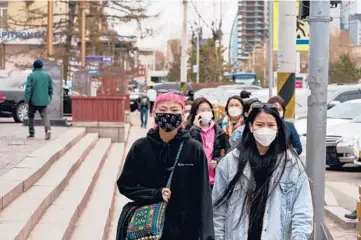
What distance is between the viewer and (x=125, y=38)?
4112 centimetres

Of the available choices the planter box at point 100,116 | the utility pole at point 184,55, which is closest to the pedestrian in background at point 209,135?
the planter box at point 100,116

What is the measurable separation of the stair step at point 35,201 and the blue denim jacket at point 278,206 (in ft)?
7.56

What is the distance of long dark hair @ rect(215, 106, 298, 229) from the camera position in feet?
14.5

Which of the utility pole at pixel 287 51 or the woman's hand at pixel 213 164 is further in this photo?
the utility pole at pixel 287 51

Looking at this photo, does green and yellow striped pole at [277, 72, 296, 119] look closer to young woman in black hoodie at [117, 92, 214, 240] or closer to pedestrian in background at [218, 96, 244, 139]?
pedestrian in background at [218, 96, 244, 139]

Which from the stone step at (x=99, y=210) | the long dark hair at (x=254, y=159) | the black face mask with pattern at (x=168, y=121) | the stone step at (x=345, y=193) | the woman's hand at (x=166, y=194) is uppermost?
the black face mask with pattern at (x=168, y=121)

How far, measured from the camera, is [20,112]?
2502 cm

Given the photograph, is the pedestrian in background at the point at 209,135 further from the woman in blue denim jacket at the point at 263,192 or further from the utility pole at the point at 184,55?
the utility pole at the point at 184,55

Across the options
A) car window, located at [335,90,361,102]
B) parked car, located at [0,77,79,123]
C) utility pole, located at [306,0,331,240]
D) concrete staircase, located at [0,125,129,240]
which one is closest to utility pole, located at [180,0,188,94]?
car window, located at [335,90,361,102]

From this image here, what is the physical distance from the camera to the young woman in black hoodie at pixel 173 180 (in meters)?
4.55

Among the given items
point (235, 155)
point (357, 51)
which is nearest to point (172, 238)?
point (235, 155)

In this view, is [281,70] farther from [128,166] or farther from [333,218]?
[128,166]

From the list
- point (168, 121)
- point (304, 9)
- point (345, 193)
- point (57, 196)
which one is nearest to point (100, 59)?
point (345, 193)

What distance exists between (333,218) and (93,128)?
36.6ft
